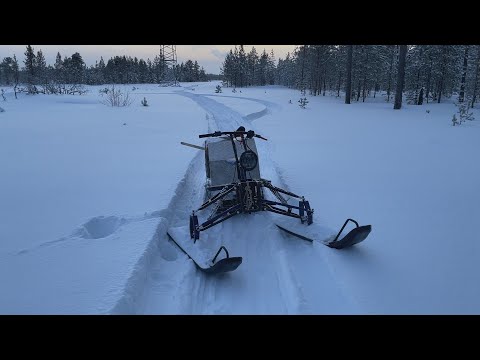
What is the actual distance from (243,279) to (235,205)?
1.59 meters

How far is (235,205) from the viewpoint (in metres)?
5.77

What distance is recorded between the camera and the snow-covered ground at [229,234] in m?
3.75

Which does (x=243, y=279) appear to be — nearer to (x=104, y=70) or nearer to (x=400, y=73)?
(x=400, y=73)

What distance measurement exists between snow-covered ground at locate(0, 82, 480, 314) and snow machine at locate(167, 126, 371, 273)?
0.20m

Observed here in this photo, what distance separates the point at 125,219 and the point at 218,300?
2.34 metres

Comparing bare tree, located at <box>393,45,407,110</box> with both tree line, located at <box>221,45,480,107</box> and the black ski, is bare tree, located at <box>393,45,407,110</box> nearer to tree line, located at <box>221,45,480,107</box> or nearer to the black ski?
tree line, located at <box>221,45,480,107</box>

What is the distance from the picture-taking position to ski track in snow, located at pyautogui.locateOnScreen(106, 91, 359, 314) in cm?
378

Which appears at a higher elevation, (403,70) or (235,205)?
(403,70)

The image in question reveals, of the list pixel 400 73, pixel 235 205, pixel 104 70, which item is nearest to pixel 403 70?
pixel 400 73
